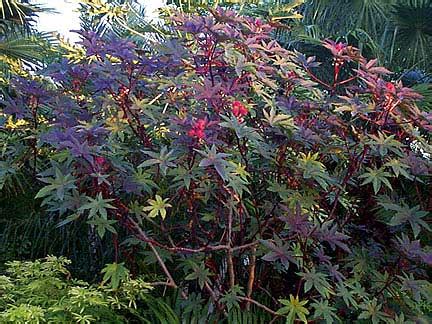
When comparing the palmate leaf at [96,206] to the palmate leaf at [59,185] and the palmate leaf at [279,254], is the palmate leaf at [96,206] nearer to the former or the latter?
the palmate leaf at [59,185]

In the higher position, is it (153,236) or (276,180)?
(276,180)

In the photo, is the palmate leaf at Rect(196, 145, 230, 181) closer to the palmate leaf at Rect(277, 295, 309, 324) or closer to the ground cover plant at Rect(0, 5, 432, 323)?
the ground cover plant at Rect(0, 5, 432, 323)

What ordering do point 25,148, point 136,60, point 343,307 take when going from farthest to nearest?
point 25,148 < point 343,307 < point 136,60

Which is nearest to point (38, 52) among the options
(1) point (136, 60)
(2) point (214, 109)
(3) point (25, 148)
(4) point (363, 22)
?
(3) point (25, 148)

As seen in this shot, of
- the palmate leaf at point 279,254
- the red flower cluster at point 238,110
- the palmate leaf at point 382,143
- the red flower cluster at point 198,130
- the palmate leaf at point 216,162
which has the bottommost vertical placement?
the palmate leaf at point 279,254

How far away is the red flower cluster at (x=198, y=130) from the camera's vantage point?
1.74 m

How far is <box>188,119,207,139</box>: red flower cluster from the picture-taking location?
1.74 metres

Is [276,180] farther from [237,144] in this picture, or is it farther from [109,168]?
[109,168]

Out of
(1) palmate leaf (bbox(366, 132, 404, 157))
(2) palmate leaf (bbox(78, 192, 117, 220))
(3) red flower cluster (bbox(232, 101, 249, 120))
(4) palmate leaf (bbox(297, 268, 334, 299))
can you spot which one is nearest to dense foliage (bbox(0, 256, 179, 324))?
(2) palmate leaf (bbox(78, 192, 117, 220))

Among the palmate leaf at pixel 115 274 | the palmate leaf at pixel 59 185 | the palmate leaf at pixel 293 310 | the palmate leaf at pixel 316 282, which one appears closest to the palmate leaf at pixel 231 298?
the palmate leaf at pixel 293 310

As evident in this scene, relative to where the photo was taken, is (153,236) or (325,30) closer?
(153,236)

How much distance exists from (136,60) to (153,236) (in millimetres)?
721

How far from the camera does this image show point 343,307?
2.22m

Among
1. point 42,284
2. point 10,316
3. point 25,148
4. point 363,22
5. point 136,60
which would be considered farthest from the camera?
point 363,22
